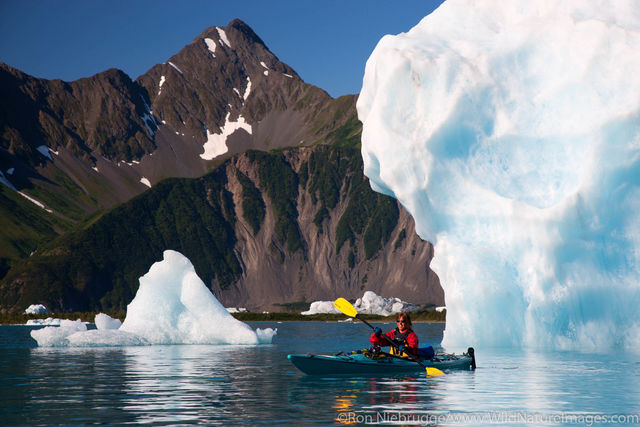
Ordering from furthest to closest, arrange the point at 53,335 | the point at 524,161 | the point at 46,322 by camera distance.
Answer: the point at 46,322 → the point at 53,335 → the point at 524,161

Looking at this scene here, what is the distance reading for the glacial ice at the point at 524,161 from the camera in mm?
40688

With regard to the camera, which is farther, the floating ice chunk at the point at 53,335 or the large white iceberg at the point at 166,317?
the floating ice chunk at the point at 53,335

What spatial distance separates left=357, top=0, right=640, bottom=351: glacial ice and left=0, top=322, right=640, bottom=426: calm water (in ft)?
13.3

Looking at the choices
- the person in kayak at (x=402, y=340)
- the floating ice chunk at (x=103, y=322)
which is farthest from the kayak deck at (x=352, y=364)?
the floating ice chunk at (x=103, y=322)

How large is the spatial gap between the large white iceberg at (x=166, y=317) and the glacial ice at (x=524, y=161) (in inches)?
607

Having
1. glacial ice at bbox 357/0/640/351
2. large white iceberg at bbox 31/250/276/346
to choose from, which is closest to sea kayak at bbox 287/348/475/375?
glacial ice at bbox 357/0/640/351

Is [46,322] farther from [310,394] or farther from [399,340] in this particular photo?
[310,394]

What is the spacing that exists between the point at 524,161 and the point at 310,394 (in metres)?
23.8

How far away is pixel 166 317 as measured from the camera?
53781 mm

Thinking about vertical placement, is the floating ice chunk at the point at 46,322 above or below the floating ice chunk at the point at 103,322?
above

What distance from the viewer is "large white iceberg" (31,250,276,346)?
52.8 meters

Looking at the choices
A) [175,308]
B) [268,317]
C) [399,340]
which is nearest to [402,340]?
[399,340]

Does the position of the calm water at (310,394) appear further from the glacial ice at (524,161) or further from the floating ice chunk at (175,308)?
the floating ice chunk at (175,308)

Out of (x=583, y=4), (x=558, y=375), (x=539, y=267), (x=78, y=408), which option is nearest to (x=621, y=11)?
(x=583, y=4)
